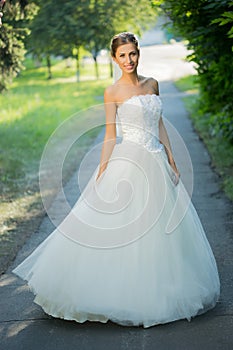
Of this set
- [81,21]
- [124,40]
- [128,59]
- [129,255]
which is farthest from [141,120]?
[81,21]

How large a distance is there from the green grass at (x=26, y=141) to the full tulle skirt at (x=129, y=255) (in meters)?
2.36

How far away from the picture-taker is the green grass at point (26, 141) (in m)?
9.52

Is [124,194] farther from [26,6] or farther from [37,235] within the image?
[26,6]

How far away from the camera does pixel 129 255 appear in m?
5.32

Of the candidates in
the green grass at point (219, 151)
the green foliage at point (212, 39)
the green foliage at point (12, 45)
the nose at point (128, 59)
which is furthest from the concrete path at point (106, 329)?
the green foliage at point (12, 45)

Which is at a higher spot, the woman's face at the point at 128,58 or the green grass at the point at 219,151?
the woman's face at the point at 128,58

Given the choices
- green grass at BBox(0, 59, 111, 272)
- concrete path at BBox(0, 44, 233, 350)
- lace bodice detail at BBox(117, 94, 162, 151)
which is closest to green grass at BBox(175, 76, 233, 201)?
green grass at BBox(0, 59, 111, 272)

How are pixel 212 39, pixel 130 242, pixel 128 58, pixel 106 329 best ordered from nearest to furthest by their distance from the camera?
1. pixel 106 329
2. pixel 130 242
3. pixel 128 58
4. pixel 212 39

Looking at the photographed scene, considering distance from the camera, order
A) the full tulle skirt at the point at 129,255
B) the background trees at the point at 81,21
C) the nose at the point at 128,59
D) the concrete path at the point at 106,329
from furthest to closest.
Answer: the background trees at the point at 81,21 < the nose at the point at 128,59 < the full tulle skirt at the point at 129,255 < the concrete path at the point at 106,329

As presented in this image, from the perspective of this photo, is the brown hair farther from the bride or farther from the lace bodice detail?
the lace bodice detail

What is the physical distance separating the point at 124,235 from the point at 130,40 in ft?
5.10

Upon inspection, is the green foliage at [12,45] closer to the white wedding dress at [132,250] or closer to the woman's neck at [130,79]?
the woman's neck at [130,79]

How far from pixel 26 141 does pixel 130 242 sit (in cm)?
1238

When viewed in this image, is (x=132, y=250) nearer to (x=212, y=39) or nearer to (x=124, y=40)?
(x=124, y=40)
